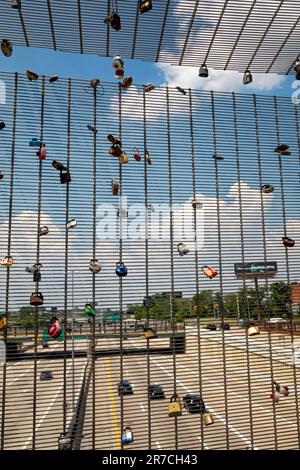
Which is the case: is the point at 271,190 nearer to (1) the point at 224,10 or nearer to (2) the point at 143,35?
(1) the point at 224,10

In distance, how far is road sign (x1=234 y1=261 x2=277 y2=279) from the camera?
7797 mm

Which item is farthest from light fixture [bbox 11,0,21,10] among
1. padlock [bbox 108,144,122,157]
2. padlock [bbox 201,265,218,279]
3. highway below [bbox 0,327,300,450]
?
highway below [bbox 0,327,300,450]

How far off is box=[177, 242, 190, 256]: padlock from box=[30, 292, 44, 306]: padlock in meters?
2.84

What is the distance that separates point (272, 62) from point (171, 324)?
6.72m

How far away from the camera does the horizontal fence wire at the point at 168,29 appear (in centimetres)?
727

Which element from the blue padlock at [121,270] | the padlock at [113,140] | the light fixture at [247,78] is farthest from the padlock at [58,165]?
the light fixture at [247,78]

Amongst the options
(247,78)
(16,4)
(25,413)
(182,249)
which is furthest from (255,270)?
(25,413)

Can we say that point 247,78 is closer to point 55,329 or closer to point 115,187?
point 115,187

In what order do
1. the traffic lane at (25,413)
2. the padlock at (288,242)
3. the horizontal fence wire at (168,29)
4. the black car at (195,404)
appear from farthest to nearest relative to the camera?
1. the padlock at (288,242)
2. the horizontal fence wire at (168,29)
3. the black car at (195,404)
4. the traffic lane at (25,413)

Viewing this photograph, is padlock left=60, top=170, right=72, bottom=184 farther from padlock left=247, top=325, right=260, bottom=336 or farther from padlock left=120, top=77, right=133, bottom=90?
padlock left=247, top=325, right=260, bottom=336

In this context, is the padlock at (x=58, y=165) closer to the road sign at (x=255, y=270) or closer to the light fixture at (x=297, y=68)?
the road sign at (x=255, y=270)

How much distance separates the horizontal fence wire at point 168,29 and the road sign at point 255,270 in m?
4.82
